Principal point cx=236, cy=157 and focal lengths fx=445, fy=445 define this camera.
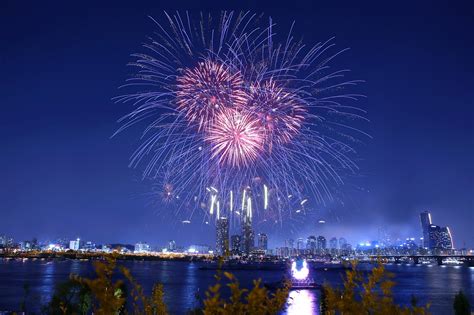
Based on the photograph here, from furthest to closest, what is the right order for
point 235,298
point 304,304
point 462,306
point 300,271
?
point 300,271
point 304,304
point 462,306
point 235,298

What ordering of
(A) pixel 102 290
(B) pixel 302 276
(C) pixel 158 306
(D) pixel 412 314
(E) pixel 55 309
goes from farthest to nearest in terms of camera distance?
(B) pixel 302 276
(E) pixel 55 309
(C) pixel 158 306
(D) pixel 412 314
(A) pixel 102 290

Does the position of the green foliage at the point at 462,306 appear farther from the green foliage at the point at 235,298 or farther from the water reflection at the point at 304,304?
the water reflection at the point at 304,304

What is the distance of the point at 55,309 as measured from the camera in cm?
2189

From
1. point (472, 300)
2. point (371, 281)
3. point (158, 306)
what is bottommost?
point (472, 300)

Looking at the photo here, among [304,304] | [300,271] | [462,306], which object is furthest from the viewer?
[300,271]

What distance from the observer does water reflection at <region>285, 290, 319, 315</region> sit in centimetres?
5416

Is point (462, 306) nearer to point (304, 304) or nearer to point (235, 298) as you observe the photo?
point (235, 298)

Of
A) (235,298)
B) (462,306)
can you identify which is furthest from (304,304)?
(235,298)

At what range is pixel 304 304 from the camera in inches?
2402

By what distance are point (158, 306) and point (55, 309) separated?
1626 centimetres

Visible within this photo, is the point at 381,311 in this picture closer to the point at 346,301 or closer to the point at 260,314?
the point at 346,301

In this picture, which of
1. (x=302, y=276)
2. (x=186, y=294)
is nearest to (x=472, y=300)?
(x=302, y=276)

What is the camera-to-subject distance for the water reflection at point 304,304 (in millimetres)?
54156

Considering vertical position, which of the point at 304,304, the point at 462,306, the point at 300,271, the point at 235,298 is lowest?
the point at 304,304
